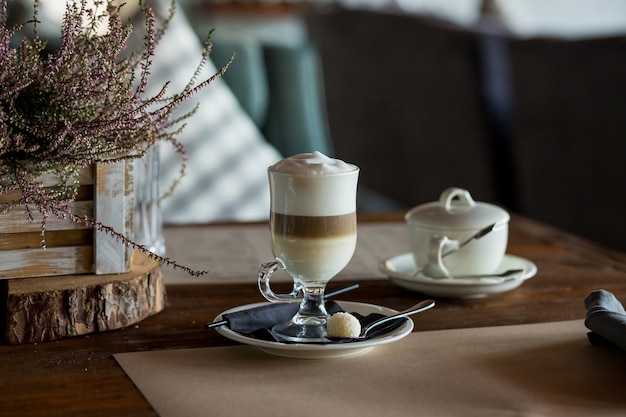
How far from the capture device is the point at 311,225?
3.13ft

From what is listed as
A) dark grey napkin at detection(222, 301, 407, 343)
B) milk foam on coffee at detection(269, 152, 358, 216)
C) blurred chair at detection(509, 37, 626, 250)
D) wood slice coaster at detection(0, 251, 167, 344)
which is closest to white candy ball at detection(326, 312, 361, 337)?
dark grey napkin at detection(222, 301, 407, 343)

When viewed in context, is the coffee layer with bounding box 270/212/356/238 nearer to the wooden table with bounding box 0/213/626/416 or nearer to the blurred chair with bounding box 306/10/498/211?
the wooden table with bounding box 0/213/626/416

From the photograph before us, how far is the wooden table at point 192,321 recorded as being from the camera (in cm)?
81

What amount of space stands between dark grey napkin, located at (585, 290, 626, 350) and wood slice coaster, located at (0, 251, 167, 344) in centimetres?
53

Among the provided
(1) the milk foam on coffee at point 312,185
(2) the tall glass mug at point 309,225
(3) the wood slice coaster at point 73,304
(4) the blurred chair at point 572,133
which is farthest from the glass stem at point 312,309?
(4) the blurred chair at point 572,133

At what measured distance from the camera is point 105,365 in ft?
2.98

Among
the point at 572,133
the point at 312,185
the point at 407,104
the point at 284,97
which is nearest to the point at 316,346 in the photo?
the point at 312,185

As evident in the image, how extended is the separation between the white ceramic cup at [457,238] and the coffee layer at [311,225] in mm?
291

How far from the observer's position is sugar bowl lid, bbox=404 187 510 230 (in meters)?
1.23

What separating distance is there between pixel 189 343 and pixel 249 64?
1917mm

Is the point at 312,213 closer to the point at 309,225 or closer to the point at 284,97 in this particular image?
the point at 309,225

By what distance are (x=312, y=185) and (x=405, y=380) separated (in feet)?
0.76

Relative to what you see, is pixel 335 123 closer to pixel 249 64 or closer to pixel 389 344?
pixel 249 64

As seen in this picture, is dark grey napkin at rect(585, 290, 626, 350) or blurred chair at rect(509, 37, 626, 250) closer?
dark grey napkin at rect(585, 290, 626, 350)
